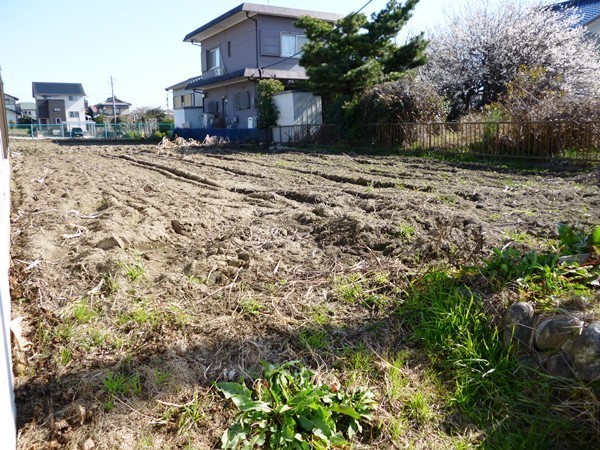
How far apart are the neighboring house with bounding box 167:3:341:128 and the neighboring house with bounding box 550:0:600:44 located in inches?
487

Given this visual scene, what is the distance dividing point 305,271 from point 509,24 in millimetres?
20553

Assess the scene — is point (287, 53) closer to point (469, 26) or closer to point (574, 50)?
point (469, 26)

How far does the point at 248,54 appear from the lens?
2544 centimetres

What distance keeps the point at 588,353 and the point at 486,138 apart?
445 inches

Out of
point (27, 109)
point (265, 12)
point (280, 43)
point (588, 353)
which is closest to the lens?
point (588, 353)

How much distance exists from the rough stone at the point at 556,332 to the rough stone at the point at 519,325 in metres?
0.07

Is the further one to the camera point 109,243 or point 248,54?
point 248,54

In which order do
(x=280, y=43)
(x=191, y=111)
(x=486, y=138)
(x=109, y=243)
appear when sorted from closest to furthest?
(x=109, y=243) → (x=486, y=138) → (x=280, y=43) → (x=191, y=111)

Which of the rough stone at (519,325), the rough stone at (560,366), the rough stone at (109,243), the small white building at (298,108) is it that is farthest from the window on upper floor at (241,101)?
the rough stone at (560,366)

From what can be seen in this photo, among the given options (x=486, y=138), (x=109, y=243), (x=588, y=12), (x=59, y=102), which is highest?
(x=588, y=12)

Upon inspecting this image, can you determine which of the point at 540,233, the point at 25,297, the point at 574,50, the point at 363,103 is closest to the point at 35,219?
the point at 25,297

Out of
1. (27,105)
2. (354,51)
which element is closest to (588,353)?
(354,51)

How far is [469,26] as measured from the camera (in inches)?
868

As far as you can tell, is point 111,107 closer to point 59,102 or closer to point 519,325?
point 59,102
